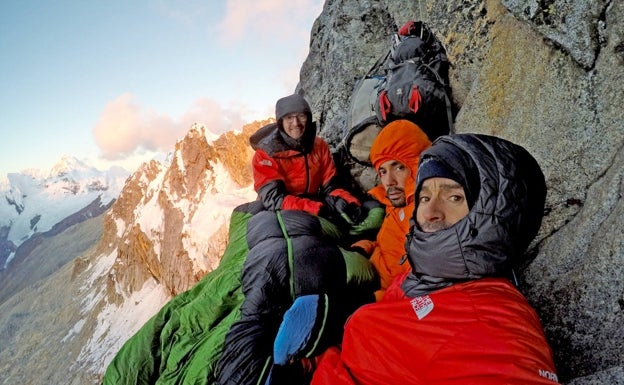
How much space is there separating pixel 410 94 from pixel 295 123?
7.77ft

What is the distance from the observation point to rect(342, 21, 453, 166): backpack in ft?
17.6

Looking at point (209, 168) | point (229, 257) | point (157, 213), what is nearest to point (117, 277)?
point (157, 213)

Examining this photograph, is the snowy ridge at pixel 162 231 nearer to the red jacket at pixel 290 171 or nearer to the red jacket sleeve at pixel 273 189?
the red jacket at pixel 290 171

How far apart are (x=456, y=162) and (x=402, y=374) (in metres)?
1.38

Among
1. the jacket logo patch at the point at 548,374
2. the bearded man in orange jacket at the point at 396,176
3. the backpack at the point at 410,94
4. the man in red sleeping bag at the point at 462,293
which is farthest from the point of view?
the backpack at the point at 410,94

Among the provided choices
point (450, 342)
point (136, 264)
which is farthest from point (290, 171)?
point (136, 264)

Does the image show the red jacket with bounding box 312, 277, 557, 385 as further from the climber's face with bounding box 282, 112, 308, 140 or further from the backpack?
the climber's face with bounding box 282, 112, 308, 140

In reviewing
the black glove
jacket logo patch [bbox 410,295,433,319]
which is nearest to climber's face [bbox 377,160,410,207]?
the black glove

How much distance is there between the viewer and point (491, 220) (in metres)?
2.15

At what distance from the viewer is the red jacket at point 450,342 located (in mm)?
1729

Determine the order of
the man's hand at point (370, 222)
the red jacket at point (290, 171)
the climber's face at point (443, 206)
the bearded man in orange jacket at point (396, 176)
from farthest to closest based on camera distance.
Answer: the red jacket at point (290, 171) < the man's hand at point (370, 222) < the bearded man in orange jacket at point (396, 176) < the climber's face at point (443, 206)

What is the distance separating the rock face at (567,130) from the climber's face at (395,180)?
113 cm

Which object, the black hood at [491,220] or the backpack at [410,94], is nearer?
the black hood at [491,220]

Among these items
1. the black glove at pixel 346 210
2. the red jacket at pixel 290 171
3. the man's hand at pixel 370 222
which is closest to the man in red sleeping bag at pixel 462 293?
the man's hand at pixel 370 222
